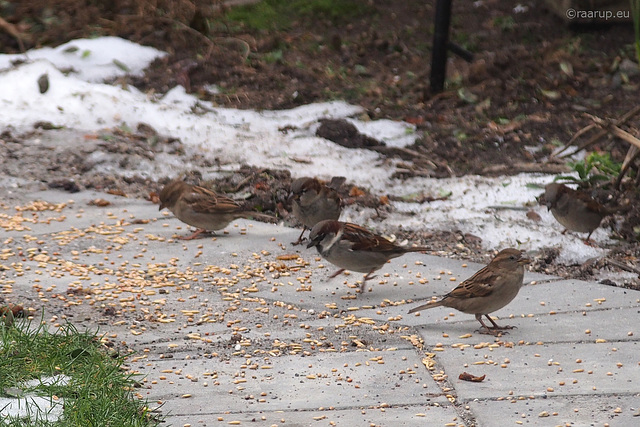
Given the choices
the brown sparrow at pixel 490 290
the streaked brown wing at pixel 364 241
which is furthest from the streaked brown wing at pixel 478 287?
the streaked brown wing at pixel 364 241

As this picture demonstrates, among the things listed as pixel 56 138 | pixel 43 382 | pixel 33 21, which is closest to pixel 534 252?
pixel 43 382

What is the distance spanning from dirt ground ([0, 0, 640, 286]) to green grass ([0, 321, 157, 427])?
3.13 meters

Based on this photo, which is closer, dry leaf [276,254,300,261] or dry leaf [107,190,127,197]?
dry leaf [276,254,300,261]

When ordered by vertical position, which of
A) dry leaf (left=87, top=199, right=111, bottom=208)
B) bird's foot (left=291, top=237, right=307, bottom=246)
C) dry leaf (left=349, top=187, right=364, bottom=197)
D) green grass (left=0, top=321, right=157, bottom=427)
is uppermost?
green grass (left=0, top=321, right=157, bottom=427)

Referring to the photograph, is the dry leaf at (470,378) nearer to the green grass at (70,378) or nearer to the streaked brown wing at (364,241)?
the green grass at (70,378)

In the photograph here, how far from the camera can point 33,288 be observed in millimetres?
5609

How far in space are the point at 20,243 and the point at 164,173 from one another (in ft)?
6.97

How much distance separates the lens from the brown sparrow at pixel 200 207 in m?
6.76

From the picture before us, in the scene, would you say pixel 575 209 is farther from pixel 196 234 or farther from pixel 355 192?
pixel 196 234

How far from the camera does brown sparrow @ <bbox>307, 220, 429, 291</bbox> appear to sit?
5652 millimetres

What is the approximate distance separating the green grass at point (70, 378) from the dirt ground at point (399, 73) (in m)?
3.13

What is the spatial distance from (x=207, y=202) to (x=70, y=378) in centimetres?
286

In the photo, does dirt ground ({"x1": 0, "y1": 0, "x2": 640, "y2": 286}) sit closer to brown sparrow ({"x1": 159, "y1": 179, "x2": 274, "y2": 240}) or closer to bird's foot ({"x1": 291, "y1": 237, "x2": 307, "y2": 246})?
brown sparrow ({"x1": 159, "y1": 179, "x2": 274, "y2": 240})

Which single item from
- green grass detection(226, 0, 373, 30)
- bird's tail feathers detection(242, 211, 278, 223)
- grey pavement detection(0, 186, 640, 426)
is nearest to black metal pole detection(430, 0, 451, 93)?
green grass detection(226, 0, 373, 30)
